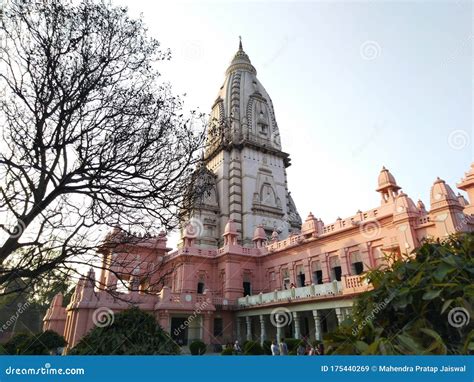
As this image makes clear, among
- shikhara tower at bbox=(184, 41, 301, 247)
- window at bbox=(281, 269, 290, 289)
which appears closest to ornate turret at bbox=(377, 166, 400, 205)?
window at bbox=(281, 269, 290, 289)

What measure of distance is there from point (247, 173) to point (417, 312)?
34.3 m

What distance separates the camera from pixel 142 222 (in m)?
7.64

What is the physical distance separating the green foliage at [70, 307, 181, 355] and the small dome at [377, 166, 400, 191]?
1934cm

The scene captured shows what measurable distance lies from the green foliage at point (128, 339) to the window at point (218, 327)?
20.9 m

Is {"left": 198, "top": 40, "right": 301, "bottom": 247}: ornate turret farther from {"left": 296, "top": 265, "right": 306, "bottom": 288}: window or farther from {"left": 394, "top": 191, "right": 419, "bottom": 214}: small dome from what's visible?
{"left": 394, "top": 191, "right": 419, "bottom": 214}: small dome

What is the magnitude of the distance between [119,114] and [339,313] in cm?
1555

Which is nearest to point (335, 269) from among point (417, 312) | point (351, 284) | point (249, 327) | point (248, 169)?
point (351, 284)

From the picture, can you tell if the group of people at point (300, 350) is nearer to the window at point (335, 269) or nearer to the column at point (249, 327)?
the window at point (335, 269)

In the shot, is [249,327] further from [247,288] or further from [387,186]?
[387,186]

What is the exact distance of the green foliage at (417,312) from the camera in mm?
1885

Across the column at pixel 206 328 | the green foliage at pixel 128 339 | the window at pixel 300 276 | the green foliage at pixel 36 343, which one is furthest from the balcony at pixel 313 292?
the green foliage at pixel 128 339

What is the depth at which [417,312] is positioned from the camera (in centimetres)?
213

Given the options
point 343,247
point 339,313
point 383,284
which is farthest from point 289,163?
point 383,284
